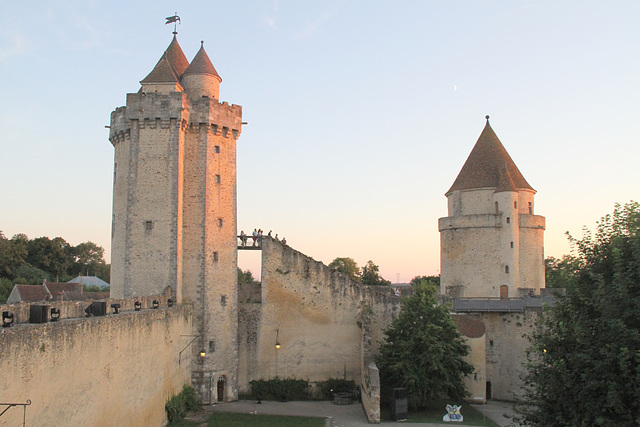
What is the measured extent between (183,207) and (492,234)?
74.2 ft

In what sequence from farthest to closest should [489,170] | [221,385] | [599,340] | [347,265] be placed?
[347,265] → [489,170] → [221,385] → [599,340]

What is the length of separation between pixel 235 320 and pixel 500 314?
15.5 meters

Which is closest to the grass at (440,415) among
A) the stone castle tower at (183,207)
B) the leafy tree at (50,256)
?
the stone castle tower at (183,207)

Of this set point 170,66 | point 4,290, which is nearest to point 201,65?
point 170,66

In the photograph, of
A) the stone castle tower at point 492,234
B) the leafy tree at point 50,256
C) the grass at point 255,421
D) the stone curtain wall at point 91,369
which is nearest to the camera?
the stone curtain wall at point 91,369

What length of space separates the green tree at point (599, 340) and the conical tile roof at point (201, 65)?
2295 cm

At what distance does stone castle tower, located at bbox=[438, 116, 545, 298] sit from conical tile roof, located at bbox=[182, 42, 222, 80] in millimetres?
20841

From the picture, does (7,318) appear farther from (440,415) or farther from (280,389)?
(440,415)

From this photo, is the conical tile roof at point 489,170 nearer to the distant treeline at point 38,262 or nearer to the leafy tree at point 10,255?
the distant treeline at point 38,262

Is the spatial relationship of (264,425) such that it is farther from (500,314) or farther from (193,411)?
(500,314)

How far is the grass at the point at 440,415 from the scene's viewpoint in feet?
85.9

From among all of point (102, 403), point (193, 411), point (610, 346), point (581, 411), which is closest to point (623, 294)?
point (610, 346)

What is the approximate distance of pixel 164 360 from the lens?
896 inches

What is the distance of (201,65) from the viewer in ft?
105
